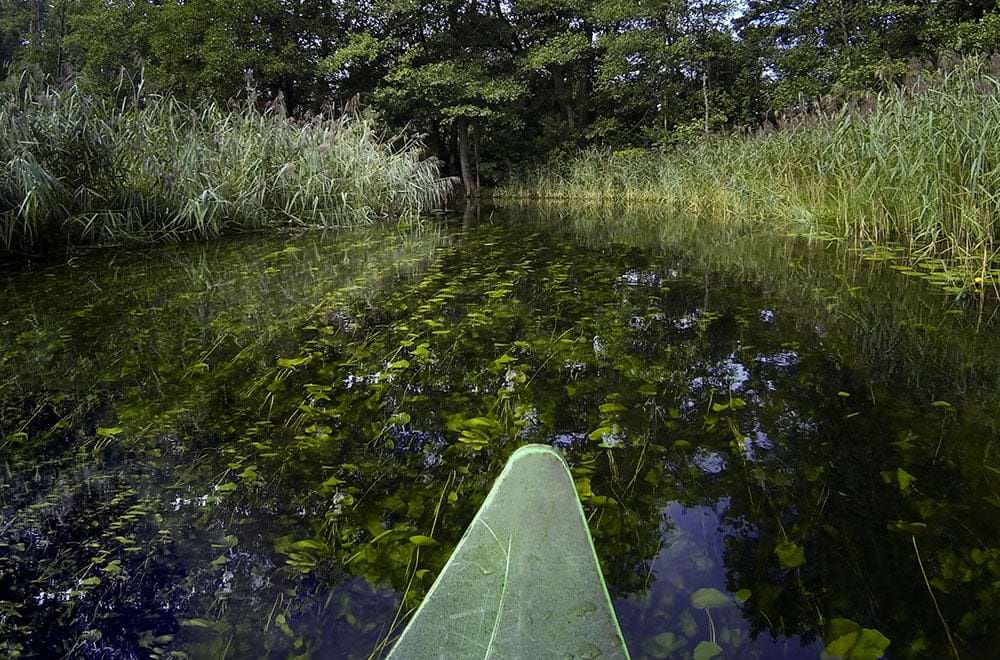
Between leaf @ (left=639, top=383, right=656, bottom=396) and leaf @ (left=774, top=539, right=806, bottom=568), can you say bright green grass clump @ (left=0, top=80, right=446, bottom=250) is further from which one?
leaf @ (left=774, top=539, right=806, bottom=568)

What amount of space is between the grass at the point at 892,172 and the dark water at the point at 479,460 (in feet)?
2.23

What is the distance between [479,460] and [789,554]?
2.64ft

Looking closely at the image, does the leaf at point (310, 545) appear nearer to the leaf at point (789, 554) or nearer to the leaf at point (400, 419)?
the leaf at point (400, 419)

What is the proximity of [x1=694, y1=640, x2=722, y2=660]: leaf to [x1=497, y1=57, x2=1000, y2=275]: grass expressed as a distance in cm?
328

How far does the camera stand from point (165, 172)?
17.8 feet

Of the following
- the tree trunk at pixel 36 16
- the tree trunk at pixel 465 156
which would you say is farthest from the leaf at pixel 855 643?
the tree trunk at pixel 36 16

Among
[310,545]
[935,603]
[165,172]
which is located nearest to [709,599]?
[935,603]

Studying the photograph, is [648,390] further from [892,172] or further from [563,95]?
[563,95]

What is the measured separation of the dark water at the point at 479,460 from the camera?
1056mm

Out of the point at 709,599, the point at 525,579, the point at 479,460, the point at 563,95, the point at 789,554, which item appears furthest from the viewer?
the point at 563,95

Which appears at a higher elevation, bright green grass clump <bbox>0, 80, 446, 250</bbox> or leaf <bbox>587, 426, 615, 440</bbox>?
bright green grass clump <bbox>0, 80, 446, 250</bbox>

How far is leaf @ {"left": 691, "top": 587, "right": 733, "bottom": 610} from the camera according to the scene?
1.07 meters

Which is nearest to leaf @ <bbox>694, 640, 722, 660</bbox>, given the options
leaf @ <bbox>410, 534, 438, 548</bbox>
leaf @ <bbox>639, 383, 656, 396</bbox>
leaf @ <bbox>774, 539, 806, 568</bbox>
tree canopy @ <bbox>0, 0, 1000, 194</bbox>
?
leaf @ <bbox>774, 539, 806, 568</bbox>

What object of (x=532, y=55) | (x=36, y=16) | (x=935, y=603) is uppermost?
(x=36, y=16)
